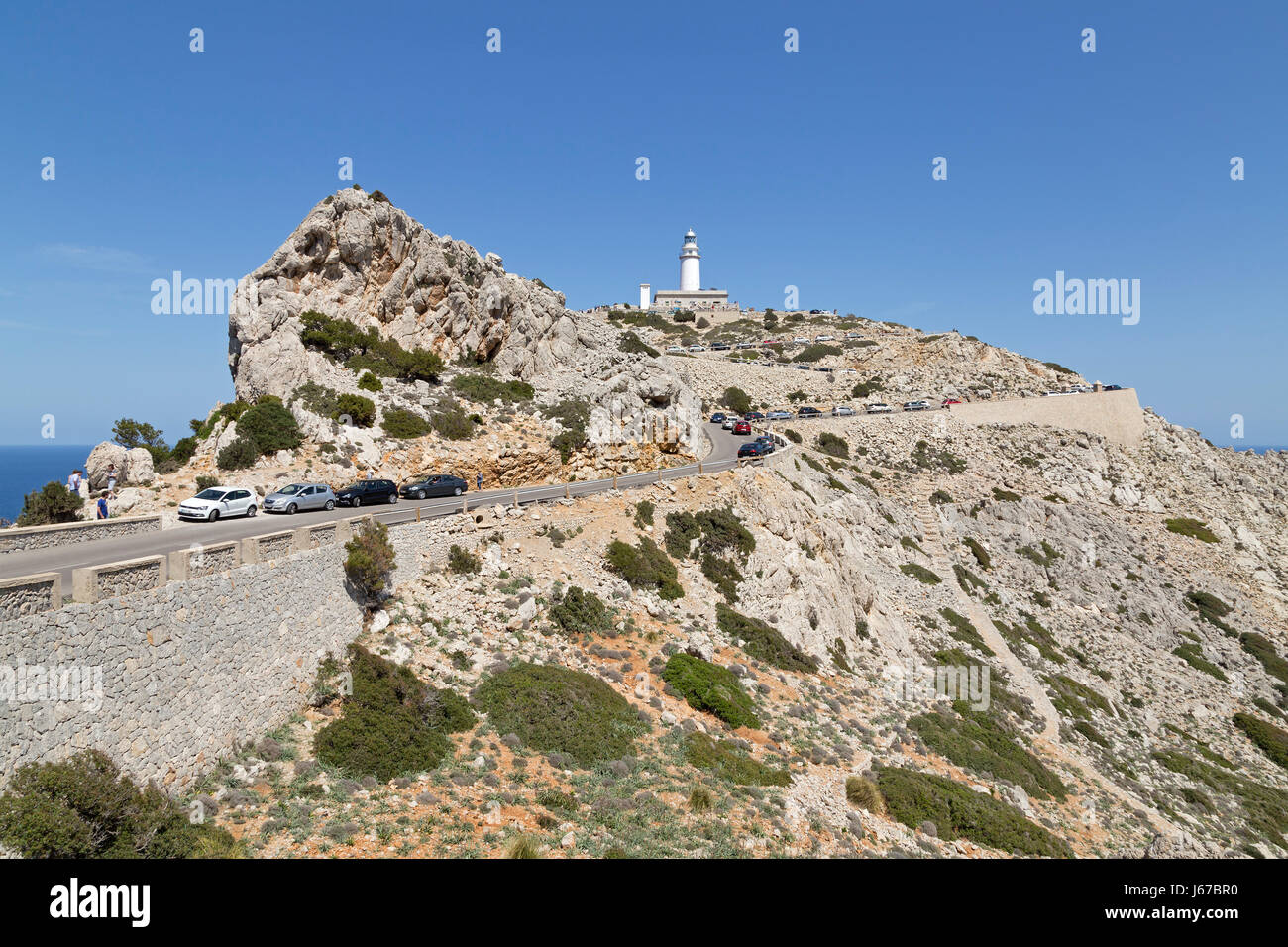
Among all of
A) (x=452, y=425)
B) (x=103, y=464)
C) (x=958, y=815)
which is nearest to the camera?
(x=958, y=815)

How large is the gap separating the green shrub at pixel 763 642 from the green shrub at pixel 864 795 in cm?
729

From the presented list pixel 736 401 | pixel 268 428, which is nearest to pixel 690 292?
pixel 736 401

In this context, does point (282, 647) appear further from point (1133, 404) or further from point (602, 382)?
point (1133, 404)

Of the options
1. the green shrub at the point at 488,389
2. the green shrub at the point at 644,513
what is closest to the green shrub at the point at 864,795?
the green shrub at the point at 644,513

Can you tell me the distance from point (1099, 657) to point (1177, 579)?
17.8 meters

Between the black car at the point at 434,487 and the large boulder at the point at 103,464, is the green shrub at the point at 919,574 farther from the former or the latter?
the large boulder at the point at 103,464

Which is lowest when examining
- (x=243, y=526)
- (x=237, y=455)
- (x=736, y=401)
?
(x=243, y=526)

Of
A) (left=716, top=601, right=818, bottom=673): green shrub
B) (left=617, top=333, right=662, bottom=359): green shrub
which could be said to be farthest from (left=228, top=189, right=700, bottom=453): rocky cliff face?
(left=716, top=601, right=818, bottom=673): green shrub

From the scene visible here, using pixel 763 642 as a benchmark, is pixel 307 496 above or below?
above

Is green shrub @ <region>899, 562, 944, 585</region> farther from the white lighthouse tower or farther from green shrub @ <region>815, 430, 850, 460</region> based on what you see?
the white lighthouse tower

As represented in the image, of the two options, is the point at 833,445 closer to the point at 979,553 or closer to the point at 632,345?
the point at 979,553

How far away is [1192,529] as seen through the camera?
190ft

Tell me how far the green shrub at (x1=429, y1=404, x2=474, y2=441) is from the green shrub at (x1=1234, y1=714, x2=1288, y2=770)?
50689 millimetres

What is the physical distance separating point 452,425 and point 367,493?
8023 millimetres
